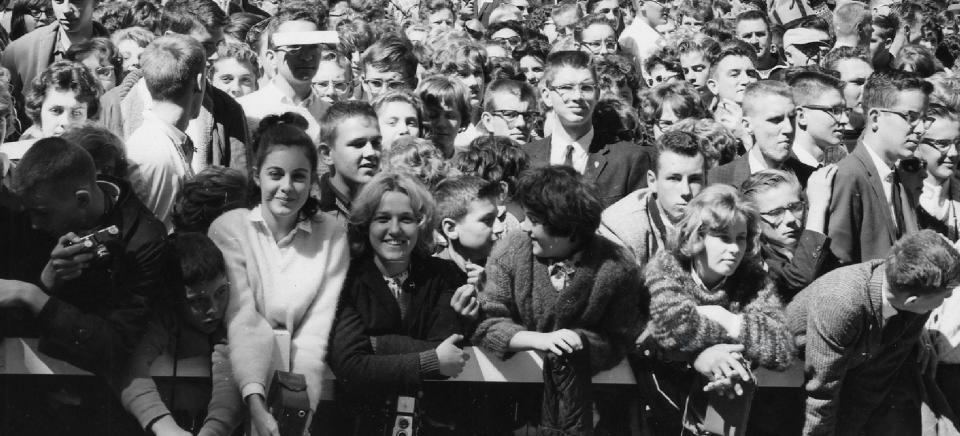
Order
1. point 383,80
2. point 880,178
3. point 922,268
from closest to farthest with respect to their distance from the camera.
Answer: point 922,268, point 880,178, point 383,80

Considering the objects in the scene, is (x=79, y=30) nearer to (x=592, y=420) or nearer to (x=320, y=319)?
(x=320, y=319)

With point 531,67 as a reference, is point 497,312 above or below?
above

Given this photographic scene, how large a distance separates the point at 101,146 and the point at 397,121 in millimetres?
1938

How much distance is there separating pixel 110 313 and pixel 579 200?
6.00 feet

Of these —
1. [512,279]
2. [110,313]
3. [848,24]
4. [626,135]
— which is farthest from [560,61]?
[848,24]

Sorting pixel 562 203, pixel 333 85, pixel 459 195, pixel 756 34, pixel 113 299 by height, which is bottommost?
pixel 756 34

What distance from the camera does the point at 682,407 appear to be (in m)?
5.65

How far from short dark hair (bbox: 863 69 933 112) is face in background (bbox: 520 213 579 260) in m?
2.54

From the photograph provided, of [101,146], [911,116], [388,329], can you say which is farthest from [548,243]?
[911,116]

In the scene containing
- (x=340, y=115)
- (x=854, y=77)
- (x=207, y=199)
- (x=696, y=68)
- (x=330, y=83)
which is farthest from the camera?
(x=696, y=68)

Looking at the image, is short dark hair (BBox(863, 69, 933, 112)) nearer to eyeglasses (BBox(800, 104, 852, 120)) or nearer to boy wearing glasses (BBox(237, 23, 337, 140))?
eyeglasses (BBox(800, 104, 852, 120))

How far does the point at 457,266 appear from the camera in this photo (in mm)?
5797

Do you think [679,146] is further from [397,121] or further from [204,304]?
[204,304]

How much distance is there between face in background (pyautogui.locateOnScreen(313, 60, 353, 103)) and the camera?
8.81 m
